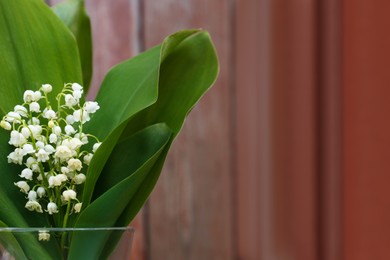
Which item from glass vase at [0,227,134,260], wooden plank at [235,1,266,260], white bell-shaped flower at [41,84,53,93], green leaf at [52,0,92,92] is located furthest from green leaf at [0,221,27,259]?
wooden plank at [235,1,266,260]

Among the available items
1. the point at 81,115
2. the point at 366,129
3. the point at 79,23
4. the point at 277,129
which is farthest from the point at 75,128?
the point at 277,129

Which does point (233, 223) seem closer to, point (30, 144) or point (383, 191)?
point (383, 191)

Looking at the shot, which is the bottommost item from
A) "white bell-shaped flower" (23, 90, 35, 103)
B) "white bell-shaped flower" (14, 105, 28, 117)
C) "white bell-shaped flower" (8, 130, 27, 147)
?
"white bell-shaped flower" (8, 130, 27, 147)

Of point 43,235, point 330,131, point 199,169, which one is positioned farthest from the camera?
point 199,169

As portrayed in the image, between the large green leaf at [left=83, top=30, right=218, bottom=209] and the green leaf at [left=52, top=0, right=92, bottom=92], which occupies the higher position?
the green leaf at [left=52, top=0, right=92, bottom=92]

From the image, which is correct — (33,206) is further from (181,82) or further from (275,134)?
(275,134)

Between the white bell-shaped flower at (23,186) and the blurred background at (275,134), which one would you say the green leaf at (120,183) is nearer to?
the white bell-shaped flower at (23,186)

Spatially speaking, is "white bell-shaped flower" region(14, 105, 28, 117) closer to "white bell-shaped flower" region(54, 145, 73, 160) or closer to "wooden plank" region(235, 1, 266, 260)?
"white bell-shaped flower" region(54, 145, 73, 160)

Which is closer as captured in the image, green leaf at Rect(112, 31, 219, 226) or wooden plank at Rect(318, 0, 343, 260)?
green leaf at Rect(112, 31, 219, 226)
